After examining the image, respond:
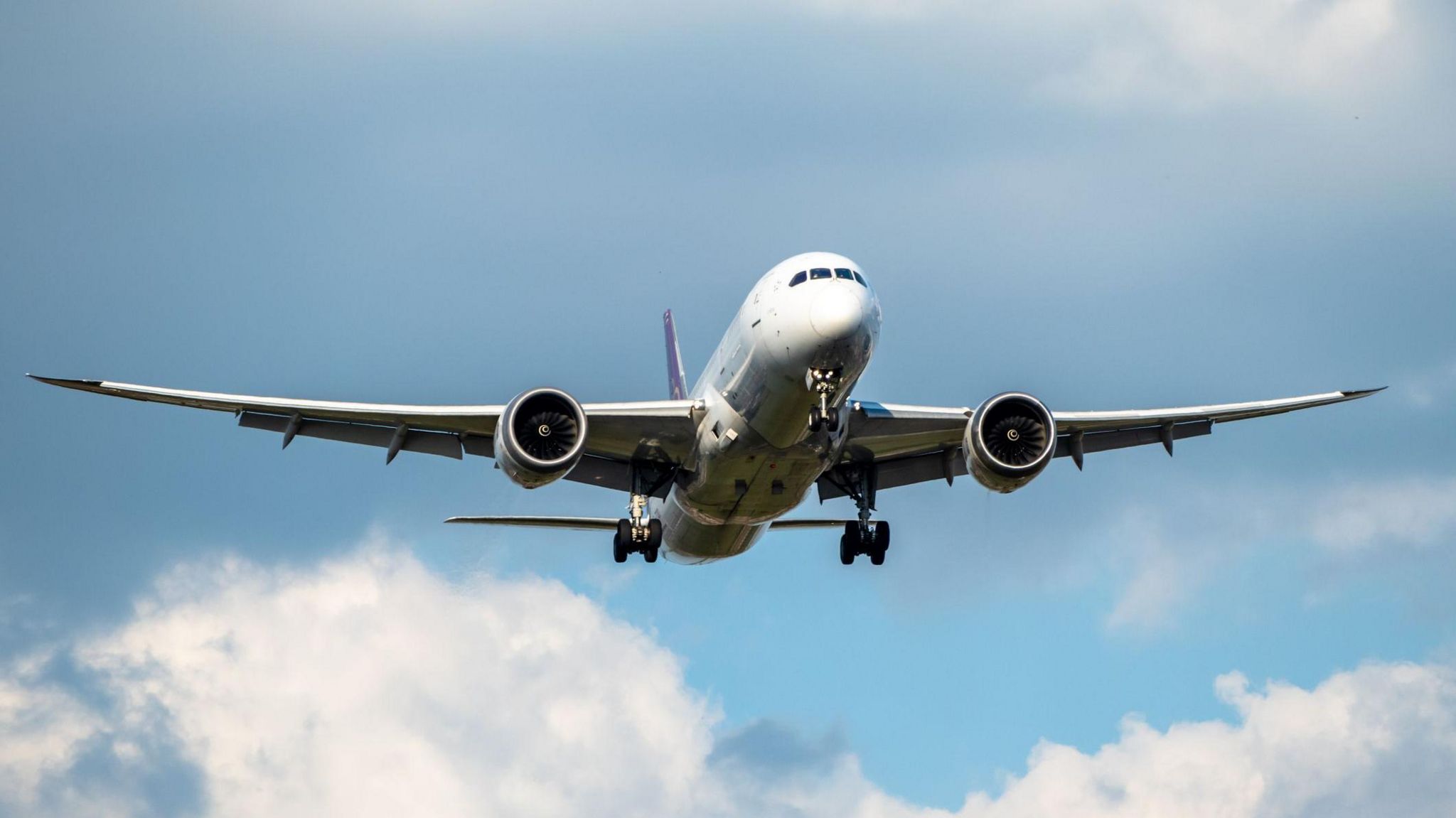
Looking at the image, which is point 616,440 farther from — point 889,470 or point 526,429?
point 889,470

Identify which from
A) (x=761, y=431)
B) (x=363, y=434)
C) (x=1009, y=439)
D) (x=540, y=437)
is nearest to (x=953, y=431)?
(x=1009, y=439)

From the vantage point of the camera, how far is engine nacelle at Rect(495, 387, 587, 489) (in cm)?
3581

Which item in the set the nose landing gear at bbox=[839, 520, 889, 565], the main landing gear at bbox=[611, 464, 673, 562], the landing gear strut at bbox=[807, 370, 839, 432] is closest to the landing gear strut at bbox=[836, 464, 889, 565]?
the nose landing gear at bbox=[839, 520, 889, 565]

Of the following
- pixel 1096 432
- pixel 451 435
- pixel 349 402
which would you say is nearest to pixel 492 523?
pixel 451 435

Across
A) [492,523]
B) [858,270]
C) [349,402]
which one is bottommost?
[492,523]

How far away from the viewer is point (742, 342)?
117ft

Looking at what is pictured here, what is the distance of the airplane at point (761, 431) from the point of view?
34.0 metres

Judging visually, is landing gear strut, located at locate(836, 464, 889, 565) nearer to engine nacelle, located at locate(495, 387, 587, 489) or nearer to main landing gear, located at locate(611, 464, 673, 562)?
main landing gear, located at locate(611, 464, 673, 562)

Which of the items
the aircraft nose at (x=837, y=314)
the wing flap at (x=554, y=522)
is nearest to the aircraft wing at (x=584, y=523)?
the wing flap at (x=554, y=522)

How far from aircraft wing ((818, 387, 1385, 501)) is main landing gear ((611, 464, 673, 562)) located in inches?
174

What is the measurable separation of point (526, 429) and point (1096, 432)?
47.0 ft

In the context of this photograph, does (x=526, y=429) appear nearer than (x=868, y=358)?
No

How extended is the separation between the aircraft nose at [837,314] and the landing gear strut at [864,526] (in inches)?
375

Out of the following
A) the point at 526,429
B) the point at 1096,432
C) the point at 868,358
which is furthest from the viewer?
the point at 1096,432
